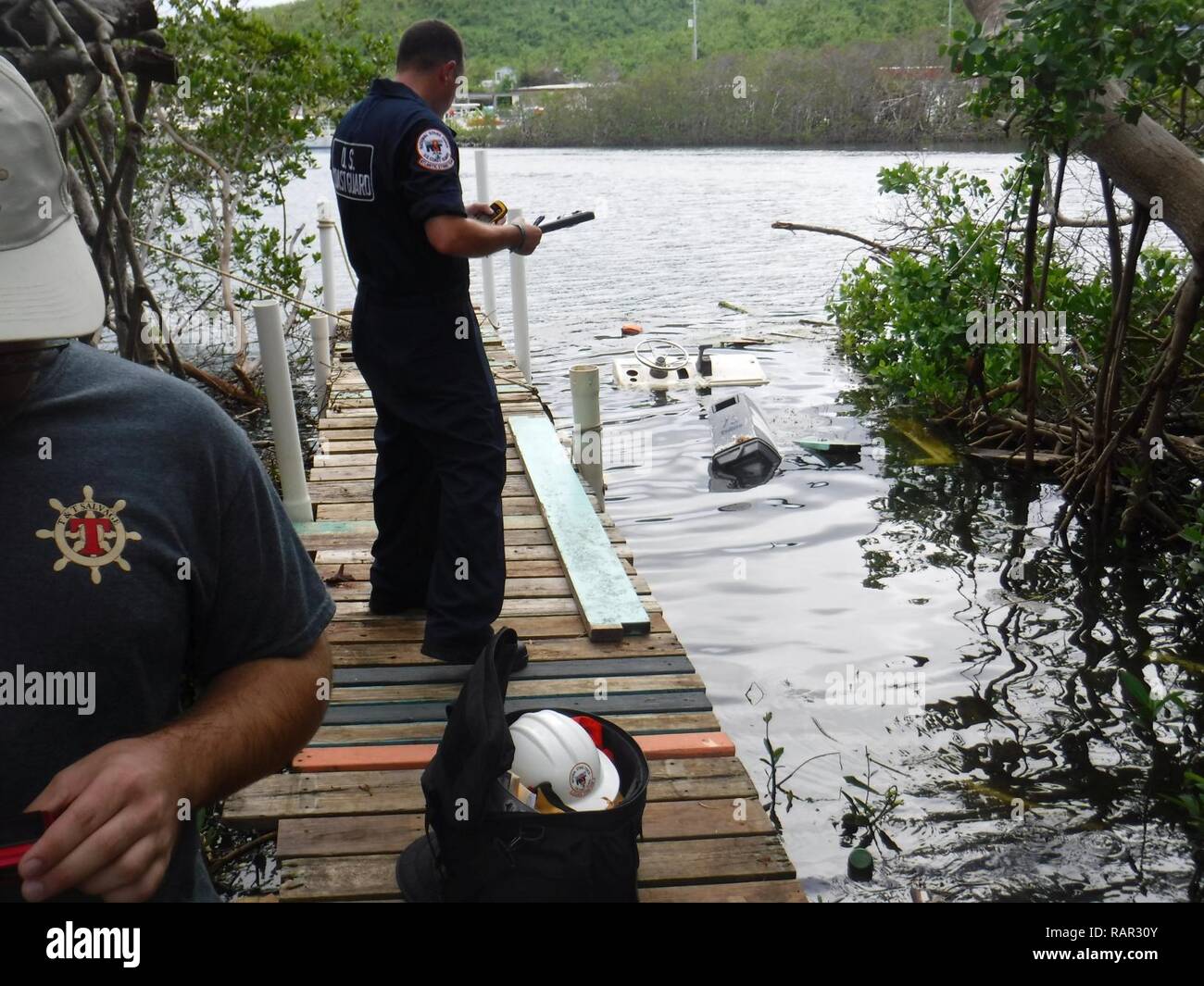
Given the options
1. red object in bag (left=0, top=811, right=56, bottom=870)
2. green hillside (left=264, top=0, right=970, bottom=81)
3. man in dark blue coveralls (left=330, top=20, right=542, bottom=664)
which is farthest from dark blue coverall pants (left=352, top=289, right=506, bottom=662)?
green hillside (left=264, top=0, right=970, bottom=81)

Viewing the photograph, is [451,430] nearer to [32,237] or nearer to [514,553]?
[514,553]

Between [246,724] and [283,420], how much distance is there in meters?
5.40

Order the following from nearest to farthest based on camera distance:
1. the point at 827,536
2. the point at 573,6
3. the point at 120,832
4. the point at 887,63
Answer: the point at 120,832 → the point at 827,536 → the point at 887,63 → the point at 573,6

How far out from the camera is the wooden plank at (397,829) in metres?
3.62

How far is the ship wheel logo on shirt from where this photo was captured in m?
1.35

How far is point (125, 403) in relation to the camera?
144cm

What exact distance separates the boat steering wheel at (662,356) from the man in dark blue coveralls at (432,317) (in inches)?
449

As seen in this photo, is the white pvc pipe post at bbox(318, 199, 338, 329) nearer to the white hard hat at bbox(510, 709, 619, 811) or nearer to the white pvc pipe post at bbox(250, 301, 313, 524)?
the white pvc pipe post at bbox(250, 301, 313, 524)

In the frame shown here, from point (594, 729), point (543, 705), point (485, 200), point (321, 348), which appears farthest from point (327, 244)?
point (594, 729)

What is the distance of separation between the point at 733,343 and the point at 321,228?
8197 mm

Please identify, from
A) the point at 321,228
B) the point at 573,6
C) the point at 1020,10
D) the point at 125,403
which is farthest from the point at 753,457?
the point at 573,6

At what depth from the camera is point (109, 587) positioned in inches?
54.5

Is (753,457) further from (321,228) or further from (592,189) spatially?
(592,189)

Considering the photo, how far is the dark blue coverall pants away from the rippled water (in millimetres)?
1591
